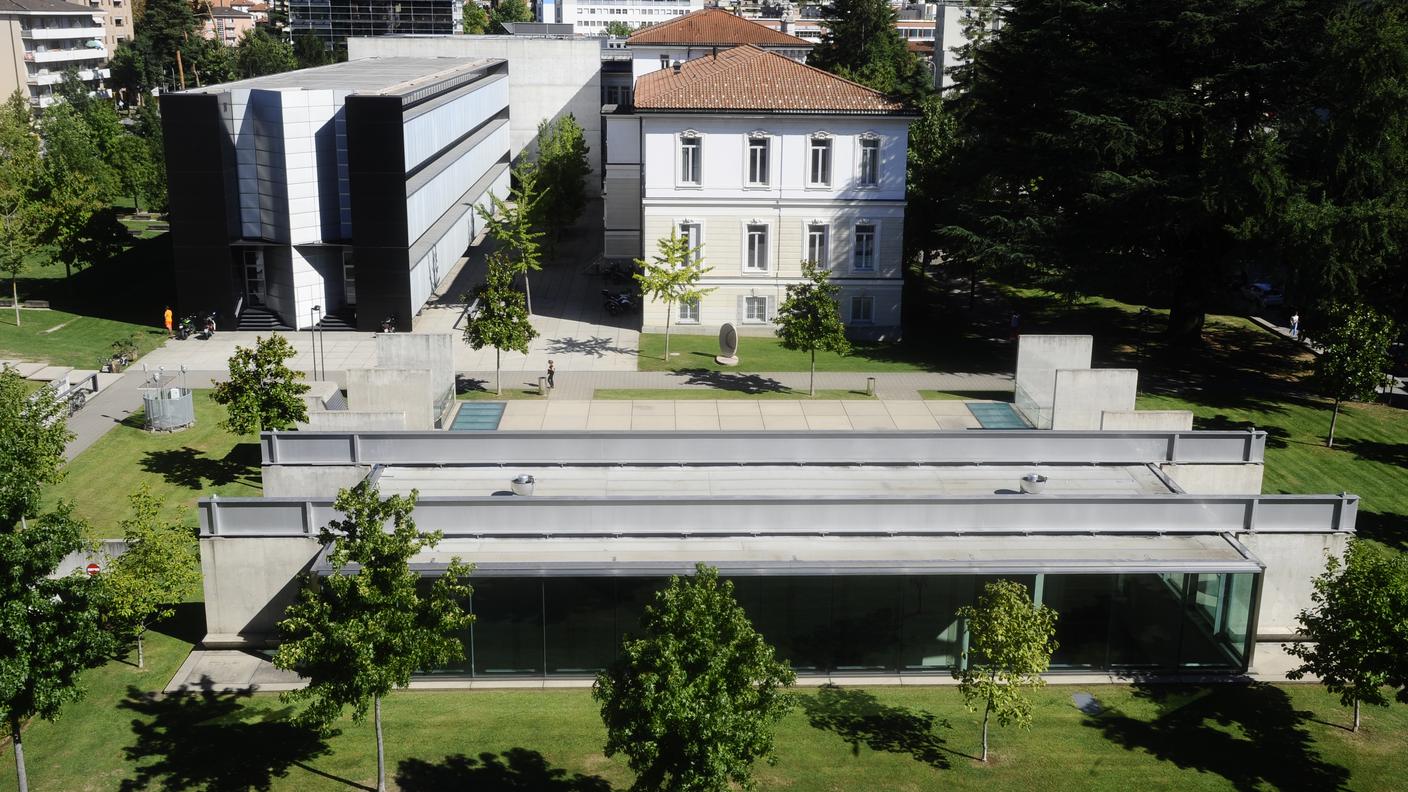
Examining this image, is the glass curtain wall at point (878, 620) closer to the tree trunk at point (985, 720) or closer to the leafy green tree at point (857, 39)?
the tree trunk at point (985, 720)

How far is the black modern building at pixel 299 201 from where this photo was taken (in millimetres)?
52344

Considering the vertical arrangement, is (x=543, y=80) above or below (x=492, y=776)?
above

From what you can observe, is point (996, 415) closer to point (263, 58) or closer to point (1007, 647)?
point (1007, 647)

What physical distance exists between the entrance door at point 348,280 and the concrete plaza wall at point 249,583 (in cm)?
3060

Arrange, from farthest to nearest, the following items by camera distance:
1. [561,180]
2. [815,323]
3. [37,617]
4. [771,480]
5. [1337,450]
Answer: [561,180], [815,323], [1337,450], [771,480], [37,617]

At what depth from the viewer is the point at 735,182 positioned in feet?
178

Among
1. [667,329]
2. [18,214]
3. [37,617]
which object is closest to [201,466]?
[667,329]

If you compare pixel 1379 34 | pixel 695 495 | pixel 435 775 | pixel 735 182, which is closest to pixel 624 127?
pixel 735 182

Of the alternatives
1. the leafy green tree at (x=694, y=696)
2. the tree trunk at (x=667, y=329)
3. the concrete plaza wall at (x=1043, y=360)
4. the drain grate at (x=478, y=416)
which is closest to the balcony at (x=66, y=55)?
the tree trunk at (x=667, y=329)

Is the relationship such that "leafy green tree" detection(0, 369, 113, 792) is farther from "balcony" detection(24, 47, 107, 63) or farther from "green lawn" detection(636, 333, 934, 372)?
A: "balcony" detection(24, 47, 107, 63)

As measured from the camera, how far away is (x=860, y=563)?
25.9 meters

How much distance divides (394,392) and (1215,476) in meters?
20.9

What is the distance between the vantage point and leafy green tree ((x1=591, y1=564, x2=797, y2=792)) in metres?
18.6

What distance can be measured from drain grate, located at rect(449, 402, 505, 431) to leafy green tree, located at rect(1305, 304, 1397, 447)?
2634cm
